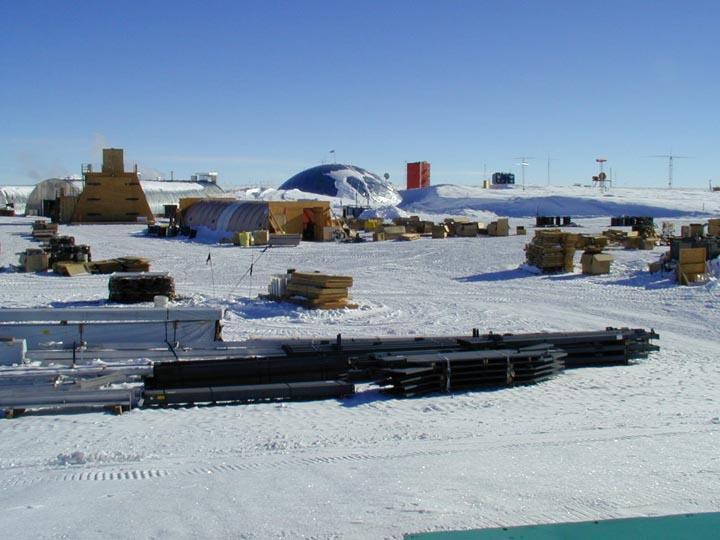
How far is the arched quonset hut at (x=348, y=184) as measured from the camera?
9450 cm

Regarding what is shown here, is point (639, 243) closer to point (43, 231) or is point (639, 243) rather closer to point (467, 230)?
point (467, 230)

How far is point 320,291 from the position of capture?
17.3 metres

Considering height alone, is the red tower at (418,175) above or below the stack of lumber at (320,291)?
above

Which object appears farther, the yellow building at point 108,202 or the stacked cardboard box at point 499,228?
the yellow building at point 108,202

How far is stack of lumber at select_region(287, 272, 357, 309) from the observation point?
17344 mm

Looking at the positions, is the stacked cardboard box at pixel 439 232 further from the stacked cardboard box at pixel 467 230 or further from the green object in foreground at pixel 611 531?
the green object in foreground at pixel 611 531

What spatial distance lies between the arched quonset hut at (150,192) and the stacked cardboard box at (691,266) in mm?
46701

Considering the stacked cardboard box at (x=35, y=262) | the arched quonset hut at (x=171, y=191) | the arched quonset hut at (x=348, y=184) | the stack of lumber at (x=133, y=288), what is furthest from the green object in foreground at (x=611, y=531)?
the arched quonset hut at (x=348, y=184)

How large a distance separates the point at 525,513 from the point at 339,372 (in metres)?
4.97

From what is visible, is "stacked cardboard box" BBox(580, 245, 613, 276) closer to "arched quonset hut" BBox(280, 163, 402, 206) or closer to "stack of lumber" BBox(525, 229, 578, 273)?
"stack of lumber" BBox(525, 229, 578, 273)

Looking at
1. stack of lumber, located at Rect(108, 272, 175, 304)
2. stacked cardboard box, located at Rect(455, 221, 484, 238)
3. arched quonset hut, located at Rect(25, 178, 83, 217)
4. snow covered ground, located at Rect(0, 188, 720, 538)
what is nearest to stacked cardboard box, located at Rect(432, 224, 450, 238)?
stacked cardboard box, located at Rect(455, 221, 484, 238)

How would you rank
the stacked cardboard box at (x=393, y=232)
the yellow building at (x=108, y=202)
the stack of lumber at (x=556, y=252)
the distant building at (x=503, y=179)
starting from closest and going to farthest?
the stack of lumber at (x=556, y=252) → the stacked cardboard box at (x=393, y=232) → the yellow building at (x=108, y=202) → the distant building at (x=503, y=179)

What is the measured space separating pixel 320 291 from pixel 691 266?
33.2 feet

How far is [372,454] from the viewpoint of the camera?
7766 millimetres
